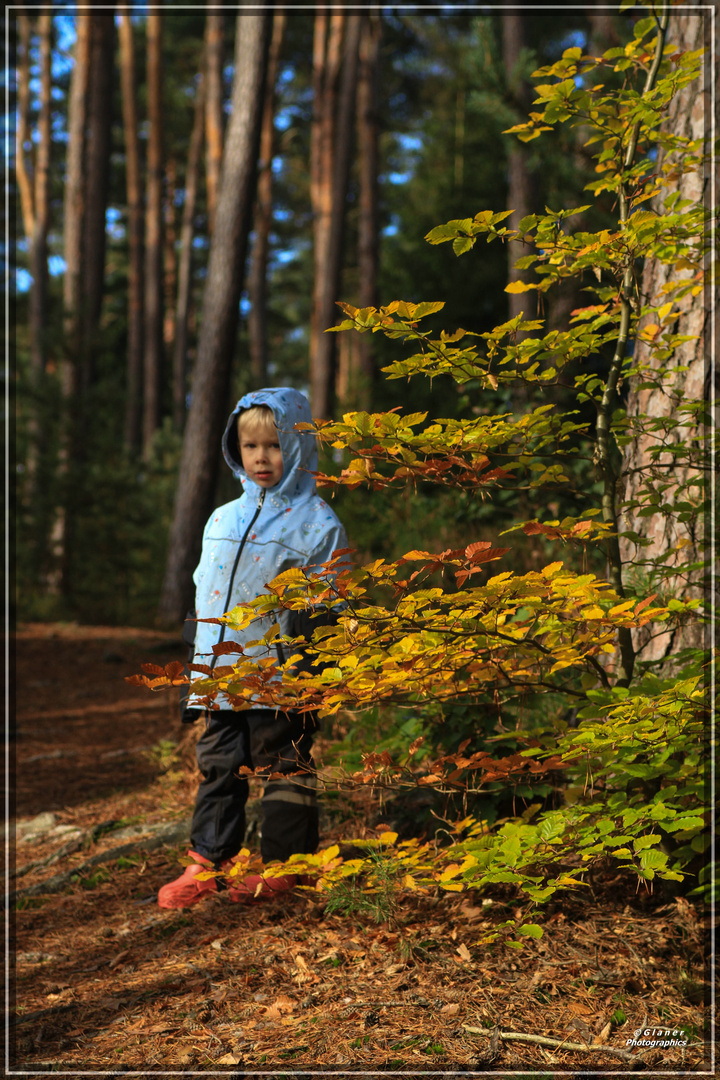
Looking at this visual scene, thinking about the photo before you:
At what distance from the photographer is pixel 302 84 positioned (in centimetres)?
2222

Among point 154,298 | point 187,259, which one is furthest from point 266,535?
point 187,259

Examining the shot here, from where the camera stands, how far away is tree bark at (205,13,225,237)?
12492 mm

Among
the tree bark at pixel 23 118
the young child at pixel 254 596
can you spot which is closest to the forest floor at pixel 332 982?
the young child at pixel 254 596

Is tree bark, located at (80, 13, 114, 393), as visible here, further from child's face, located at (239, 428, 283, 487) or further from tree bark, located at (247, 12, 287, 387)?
child's face, located at (239, 428, 283, 487)

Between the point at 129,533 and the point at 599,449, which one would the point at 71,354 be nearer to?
the point at 129,533

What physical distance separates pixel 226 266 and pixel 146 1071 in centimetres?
702

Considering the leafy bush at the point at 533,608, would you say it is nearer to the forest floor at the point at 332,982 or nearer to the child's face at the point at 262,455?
the forest floor at the point at 332,982

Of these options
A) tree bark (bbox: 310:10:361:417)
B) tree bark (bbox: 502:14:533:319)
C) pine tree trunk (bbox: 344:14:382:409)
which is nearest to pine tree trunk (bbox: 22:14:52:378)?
tree bark (bbox: 310:10:361:417)

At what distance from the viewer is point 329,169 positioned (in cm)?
1493

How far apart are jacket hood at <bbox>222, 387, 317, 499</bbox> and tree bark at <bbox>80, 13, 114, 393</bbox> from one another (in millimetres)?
8064

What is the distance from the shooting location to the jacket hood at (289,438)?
272cm

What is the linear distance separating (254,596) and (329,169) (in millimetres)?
14208

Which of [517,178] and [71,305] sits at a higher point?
[517,178]

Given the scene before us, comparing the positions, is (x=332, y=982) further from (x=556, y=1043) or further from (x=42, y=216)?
(x=42, y=216)
